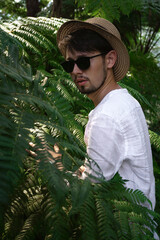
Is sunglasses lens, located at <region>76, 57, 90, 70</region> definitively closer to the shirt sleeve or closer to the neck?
the neck

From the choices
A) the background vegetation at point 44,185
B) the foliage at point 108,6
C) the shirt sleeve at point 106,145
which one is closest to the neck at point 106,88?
the shirt sleeve at point 106,145

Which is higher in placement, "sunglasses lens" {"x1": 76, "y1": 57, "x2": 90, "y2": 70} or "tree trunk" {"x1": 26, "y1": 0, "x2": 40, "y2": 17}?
"tree trunk" {"x1": 26, "y1": 0, "x2": 40, "y2": 17}

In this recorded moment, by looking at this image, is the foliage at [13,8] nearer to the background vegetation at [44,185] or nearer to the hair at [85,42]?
the hair at [85,42]

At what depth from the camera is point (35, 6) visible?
538 cm

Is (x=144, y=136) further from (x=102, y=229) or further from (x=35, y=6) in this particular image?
(x=35, y=6)

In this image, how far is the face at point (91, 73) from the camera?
1908 millimetres

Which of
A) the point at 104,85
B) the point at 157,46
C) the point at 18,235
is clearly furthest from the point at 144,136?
the point at 157,46

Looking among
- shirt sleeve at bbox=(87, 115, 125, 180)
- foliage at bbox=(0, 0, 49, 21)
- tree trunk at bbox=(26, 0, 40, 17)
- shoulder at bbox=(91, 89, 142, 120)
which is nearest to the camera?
shirt sleeve at bbox=(87, 115, 125, 180)

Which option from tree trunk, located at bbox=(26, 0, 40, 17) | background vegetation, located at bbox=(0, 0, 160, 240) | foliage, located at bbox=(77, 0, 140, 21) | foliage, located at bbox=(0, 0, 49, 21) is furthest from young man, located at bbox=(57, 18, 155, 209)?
foliage, located at bbox=(0, 0, 49, 21)

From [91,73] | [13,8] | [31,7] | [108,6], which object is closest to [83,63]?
[91,73]

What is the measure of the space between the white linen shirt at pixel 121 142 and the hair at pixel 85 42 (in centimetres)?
46

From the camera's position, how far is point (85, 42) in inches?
75.3

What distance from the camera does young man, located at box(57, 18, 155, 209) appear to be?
1.40 metres

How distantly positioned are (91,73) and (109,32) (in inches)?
14.1
